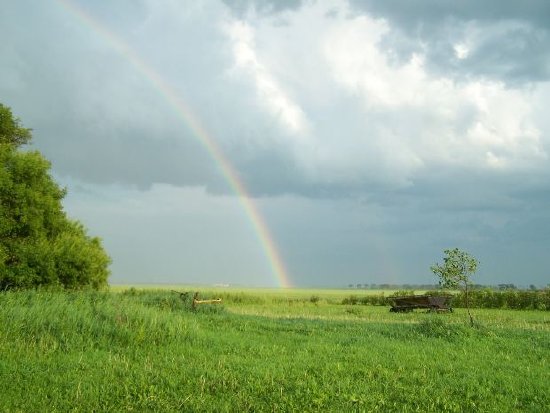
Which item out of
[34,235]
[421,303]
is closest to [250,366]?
[421,303]

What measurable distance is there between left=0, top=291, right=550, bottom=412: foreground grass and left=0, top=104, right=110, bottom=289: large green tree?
63.5 ft

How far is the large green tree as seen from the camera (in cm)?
3569

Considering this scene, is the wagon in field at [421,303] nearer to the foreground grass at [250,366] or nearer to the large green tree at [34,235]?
the foreground grass at [250,366]

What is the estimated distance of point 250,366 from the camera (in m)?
12.2

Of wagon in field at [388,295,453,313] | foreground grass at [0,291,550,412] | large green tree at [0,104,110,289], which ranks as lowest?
foreground grass at [0,291,550,412]

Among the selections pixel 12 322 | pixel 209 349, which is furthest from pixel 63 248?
pixel 209 349

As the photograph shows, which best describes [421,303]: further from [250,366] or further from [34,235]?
[34,235]

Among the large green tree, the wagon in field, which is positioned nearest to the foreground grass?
the wagon in field

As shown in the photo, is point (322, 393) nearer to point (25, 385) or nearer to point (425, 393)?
point (425, 393)

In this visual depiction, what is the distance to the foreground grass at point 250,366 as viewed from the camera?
30.9 ft

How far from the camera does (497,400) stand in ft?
32.2

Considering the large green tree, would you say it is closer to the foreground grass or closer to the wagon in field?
the foreground grass

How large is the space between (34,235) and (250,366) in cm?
3093

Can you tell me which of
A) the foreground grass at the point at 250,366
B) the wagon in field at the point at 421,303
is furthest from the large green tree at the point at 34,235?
the wagon in field at the point at 421,303
